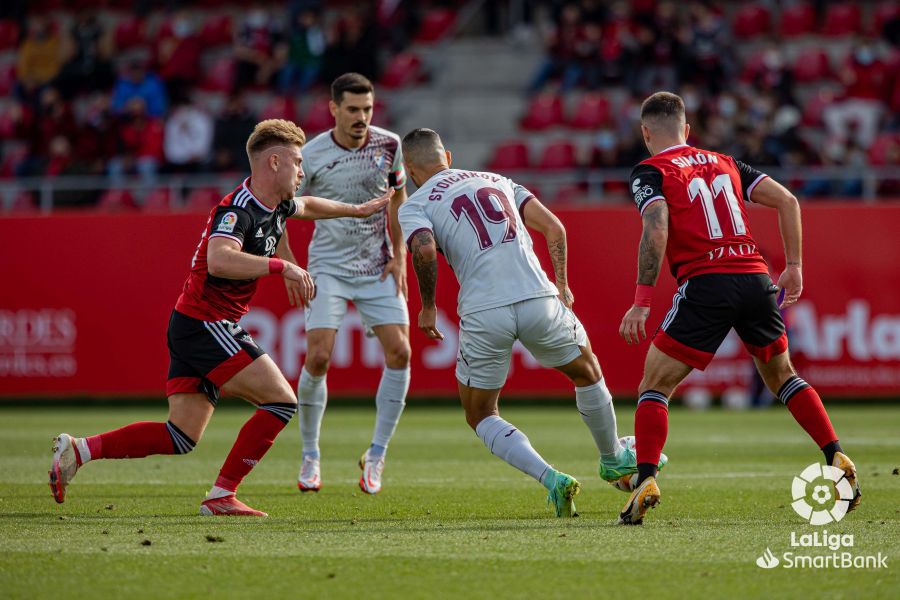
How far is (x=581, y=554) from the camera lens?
224 inches

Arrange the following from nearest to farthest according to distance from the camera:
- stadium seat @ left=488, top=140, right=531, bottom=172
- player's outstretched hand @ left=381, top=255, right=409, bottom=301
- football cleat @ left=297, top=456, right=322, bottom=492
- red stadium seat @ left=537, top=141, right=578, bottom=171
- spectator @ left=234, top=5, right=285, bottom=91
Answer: football cleat @ left=297, top=456, right=322, bottom=492, player's outstretched hand @ left=381, top=255, right=409, bottom=301, red stadium seat @ left=537, top=141, right=578, bottom=171, stadium seat @ left=488, top=140, right=531, bottom=172, spectator @ left=234, top=5, right=285, bottom=91

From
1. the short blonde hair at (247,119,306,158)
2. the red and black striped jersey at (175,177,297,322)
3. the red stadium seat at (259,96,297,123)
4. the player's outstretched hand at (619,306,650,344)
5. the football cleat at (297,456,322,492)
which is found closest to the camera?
the player's outstretched hand at (619,306,650,344)

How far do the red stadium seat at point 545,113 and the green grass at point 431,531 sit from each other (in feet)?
34.5

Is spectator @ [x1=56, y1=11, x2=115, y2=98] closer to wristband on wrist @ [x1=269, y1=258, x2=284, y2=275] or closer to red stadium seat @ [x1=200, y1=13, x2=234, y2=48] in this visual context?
red stadium seat @ [x1=200, y1=13, x2=234, y2=48]

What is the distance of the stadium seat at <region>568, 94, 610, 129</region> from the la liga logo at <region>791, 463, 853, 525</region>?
44.5 feet

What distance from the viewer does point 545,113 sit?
2141 centimetres

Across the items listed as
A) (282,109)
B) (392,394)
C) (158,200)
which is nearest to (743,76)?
(282,109)

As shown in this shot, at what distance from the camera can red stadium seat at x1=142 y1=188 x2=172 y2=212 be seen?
791 inches

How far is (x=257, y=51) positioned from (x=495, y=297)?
17186 mm

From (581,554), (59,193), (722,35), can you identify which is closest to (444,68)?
(722,35)

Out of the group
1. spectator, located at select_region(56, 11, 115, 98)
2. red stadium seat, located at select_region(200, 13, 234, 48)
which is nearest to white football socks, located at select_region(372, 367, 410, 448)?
spectator, located at select_region(56, 11, 115, 98)

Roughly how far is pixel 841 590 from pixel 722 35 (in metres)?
17.3

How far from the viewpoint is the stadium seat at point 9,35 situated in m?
25.8

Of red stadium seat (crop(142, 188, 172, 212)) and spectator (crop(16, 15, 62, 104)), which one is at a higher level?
spectator (crop(16, 15, 62, 104))
